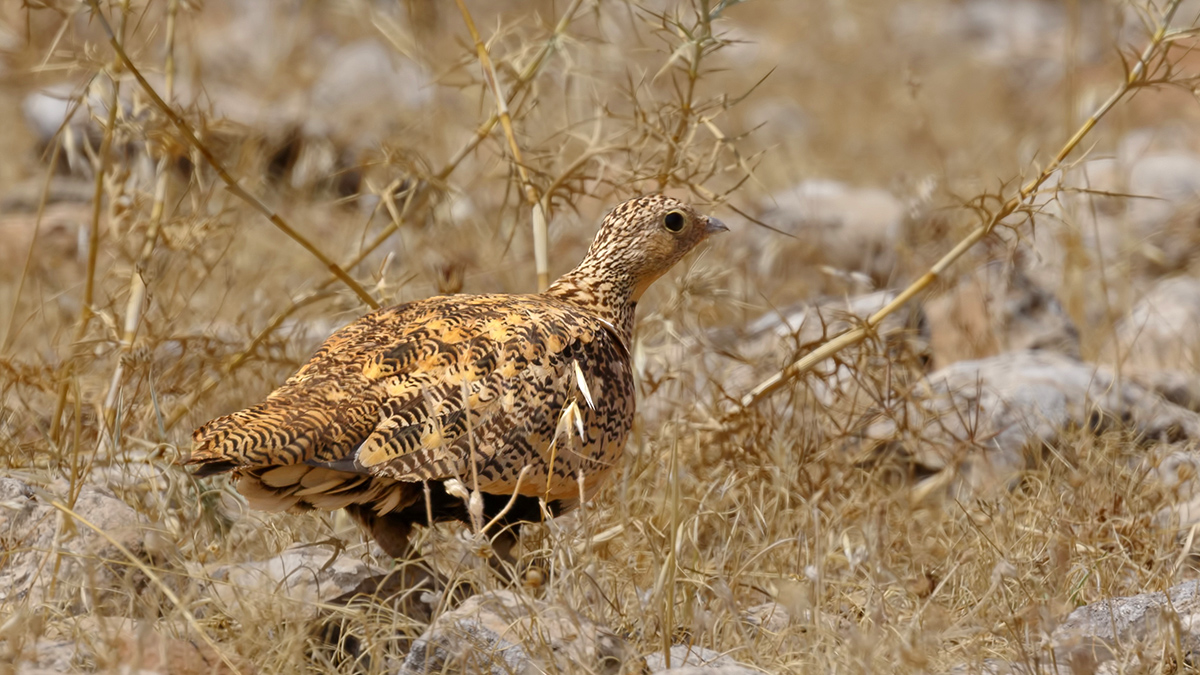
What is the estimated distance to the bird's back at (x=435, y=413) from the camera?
272 centimetres

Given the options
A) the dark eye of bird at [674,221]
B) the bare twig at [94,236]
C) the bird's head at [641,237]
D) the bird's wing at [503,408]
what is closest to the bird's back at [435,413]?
the bird's wing at [503,408]

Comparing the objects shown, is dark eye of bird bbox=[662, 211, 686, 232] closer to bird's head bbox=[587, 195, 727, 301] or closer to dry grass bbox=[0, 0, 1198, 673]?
bird's head bbox=[587, 195, 727, 301]

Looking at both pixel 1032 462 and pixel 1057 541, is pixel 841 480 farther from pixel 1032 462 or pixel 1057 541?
pixel 1057 541

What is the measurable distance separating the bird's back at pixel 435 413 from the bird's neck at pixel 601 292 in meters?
0.20

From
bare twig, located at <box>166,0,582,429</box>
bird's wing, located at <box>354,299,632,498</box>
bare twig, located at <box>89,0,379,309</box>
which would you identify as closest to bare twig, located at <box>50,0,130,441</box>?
bare twig, located at <box>89,0,379,309</box>

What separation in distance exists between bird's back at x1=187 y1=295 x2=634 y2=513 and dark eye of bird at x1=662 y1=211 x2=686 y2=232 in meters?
0.43

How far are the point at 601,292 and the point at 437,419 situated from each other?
789 millimetres

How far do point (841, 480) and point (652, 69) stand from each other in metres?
6.25

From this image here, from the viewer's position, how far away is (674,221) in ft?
11.7

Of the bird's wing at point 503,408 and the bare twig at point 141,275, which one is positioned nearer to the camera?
the bird's wing at point 503,408

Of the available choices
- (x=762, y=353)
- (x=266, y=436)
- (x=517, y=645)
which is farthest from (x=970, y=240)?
(x=266, y=436)

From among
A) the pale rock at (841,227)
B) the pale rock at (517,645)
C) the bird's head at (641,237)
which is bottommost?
the pale rock at (517,645)

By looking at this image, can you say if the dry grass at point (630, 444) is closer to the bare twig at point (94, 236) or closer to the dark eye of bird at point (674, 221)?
the bare twig at point (94, 236)

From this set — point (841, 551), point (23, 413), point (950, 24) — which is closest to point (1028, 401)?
point (841, 551)
